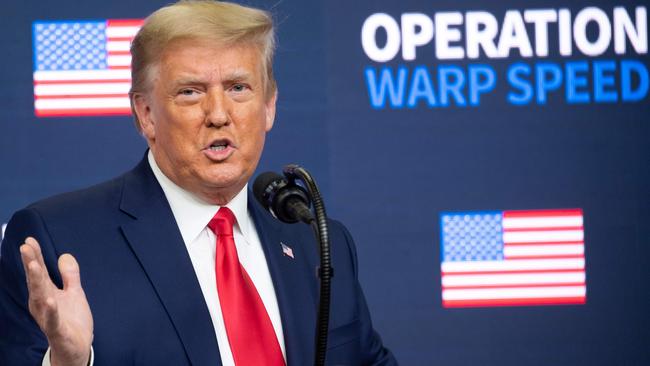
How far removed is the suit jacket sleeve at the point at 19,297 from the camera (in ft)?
5.73

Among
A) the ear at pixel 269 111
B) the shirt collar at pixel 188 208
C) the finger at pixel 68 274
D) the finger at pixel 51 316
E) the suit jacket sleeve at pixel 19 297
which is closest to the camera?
the finger at pixel 51 316

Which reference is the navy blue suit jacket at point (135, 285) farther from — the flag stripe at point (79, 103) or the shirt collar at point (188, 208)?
the flag stripe at point (79, 103)

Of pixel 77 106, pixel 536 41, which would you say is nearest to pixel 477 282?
pixel 536 41

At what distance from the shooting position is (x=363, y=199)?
3328mm

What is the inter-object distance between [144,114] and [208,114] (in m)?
0.21

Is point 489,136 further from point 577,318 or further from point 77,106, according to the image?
point 77,106

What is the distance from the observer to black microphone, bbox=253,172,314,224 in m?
1.64

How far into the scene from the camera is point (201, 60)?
196 centimetres

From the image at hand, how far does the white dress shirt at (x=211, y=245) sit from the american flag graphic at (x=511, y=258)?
1363mm

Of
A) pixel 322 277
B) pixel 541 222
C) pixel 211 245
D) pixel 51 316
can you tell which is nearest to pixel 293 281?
pixel 211 245

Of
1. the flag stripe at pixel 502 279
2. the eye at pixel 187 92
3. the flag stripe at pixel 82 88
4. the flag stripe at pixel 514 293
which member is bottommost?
the flag stripe at pixel 514 293

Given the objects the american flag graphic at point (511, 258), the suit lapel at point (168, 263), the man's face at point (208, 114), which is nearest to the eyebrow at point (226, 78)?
the man's face at point (208, 114)

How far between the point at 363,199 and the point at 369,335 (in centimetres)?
119

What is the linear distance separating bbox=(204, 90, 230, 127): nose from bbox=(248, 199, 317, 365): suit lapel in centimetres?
28
